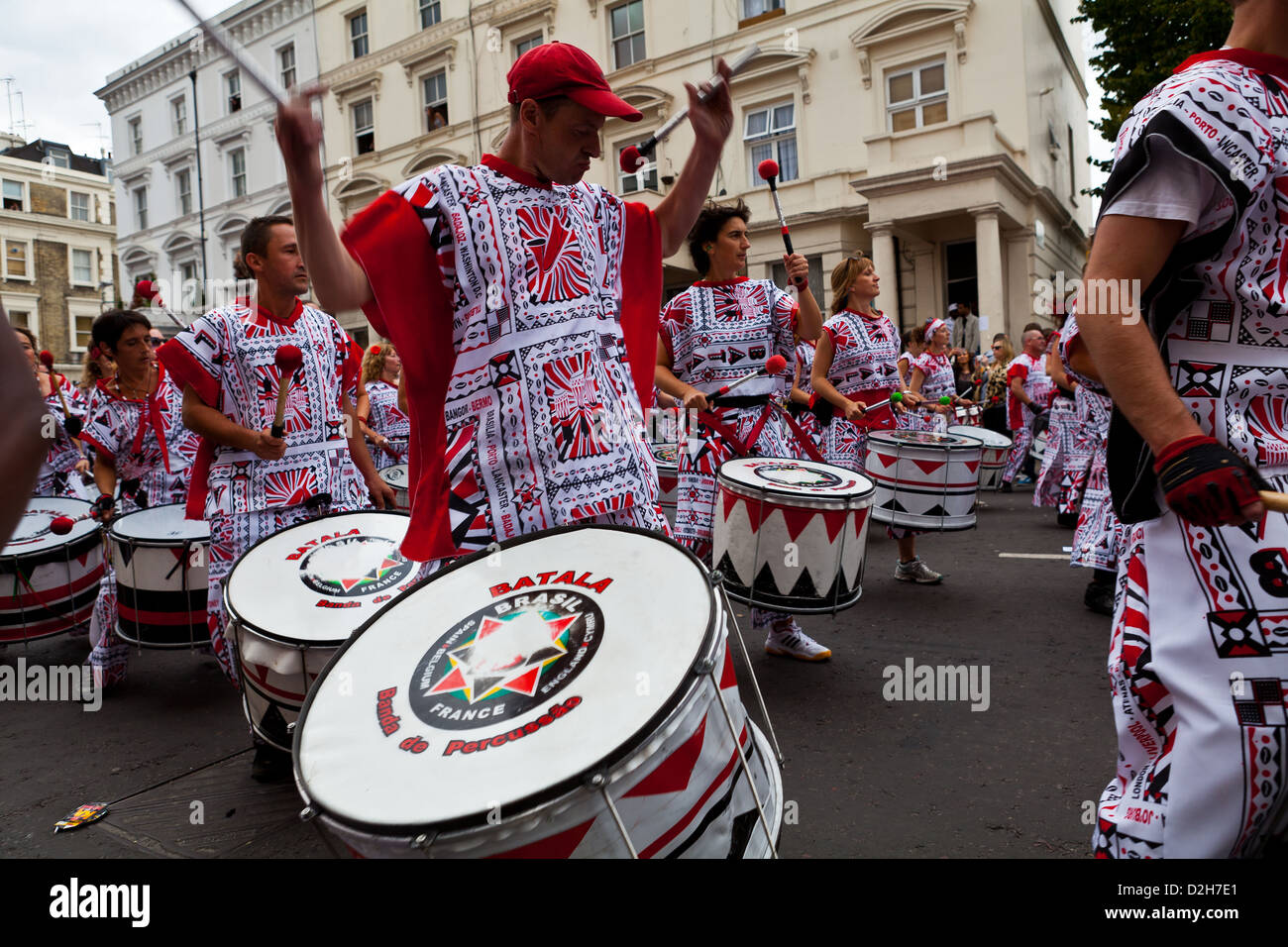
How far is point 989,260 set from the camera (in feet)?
57.9

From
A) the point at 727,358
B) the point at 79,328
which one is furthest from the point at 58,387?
the point at 79,328

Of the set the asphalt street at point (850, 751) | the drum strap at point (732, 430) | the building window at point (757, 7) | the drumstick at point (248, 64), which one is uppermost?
the building window at point (757, 7)

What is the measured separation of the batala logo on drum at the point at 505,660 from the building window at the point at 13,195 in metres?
52.6

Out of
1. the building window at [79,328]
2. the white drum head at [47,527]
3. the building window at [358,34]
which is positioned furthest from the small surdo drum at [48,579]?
the building window at [79,328]

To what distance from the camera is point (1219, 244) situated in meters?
1.63

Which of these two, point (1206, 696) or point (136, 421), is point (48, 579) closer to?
point (136, 421)

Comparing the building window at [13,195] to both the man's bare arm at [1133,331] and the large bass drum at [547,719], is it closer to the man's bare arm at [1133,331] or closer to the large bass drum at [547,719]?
the large bass drum at [547,719]

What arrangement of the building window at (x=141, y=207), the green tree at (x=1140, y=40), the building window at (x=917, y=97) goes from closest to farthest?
the green tree at (x=1140, y=40) → the building window at (x=917, y=97) → the building window at (x=141, y=207)

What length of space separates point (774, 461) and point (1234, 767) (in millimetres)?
3038

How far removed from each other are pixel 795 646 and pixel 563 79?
133 inches

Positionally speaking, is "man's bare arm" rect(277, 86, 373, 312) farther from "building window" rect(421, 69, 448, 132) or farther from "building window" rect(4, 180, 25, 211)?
"building window" rect(4, 180, 25, 211)

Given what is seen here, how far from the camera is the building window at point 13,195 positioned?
44188 millimetres

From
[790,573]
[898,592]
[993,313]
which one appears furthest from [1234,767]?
[993,313]
